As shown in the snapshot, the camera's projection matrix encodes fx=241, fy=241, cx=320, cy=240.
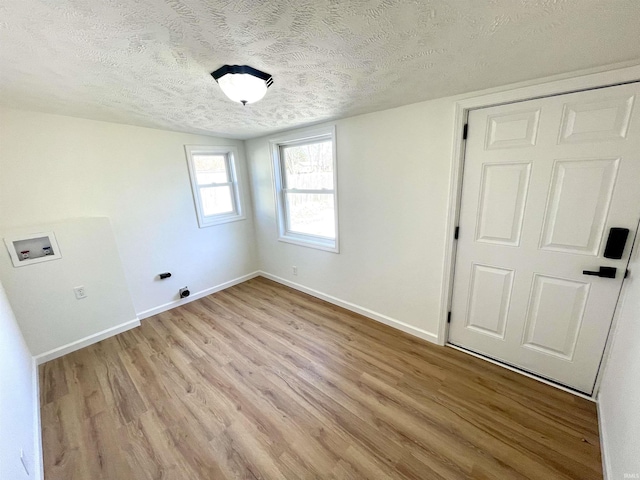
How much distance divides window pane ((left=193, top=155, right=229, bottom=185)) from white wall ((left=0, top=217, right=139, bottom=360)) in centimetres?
122

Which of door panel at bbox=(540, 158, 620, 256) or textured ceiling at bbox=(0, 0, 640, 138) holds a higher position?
textured ceiling at bbox=(0, 0, 640, 138)

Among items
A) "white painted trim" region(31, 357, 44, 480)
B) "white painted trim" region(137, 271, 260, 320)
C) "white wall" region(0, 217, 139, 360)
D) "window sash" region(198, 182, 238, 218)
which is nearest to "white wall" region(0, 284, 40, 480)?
"white painted trim" region(31, 357, 44, 480)

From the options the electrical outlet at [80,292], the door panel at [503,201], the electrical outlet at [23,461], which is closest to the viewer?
the electrical outlet at [23,461]

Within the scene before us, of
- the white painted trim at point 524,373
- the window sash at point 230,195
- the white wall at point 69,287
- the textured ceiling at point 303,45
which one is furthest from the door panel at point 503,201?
the white wall at point 69,287

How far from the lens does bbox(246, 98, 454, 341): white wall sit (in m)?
2.01

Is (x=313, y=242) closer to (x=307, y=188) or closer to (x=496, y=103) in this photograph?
(x=307, y=188)

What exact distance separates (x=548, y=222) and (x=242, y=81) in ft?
7.07

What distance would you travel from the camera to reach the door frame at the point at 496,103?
1.33 m

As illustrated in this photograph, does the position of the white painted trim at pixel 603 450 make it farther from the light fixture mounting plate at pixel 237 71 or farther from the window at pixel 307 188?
the light fixture mounting plate at pixel 237 71

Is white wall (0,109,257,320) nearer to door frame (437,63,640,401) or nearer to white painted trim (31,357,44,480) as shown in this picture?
white painted trim (31,357,44,480)

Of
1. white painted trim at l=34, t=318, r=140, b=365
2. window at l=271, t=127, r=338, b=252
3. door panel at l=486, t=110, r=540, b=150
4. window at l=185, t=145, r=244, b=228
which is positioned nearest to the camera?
door panel at l=486, t=110, r=540, b=150

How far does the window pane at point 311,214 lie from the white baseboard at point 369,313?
2.61 ft

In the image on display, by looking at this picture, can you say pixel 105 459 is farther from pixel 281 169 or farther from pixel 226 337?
pixel 281 169

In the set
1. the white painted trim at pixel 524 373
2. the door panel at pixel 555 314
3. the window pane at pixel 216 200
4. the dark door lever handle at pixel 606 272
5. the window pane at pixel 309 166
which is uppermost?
the window pane at pixel 309 166
